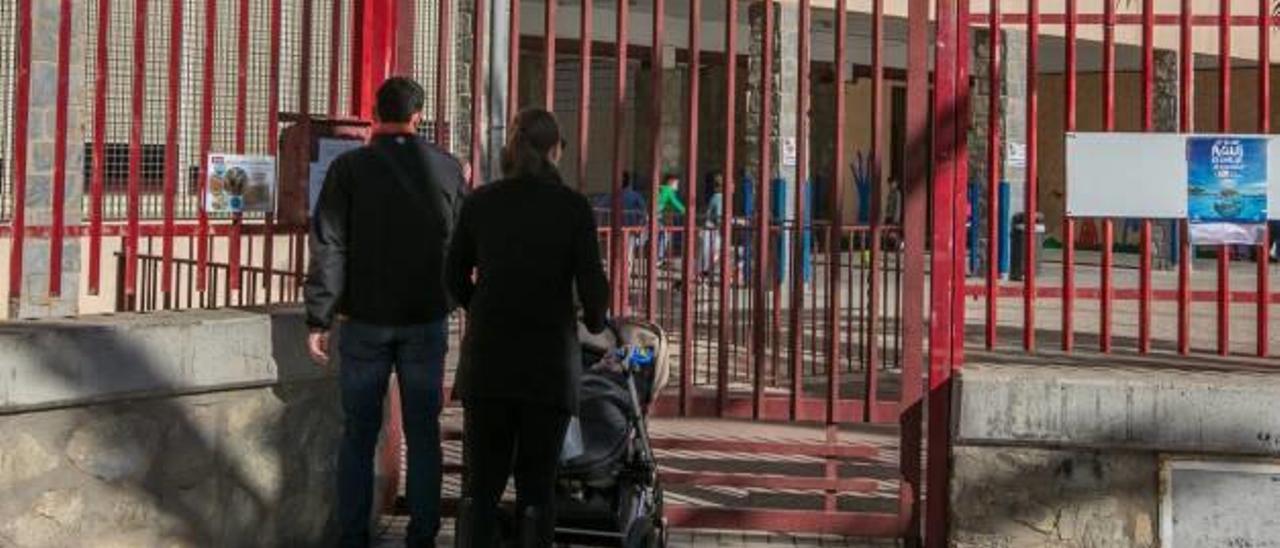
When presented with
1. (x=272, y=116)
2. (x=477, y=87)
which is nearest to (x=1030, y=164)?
(x=477, y=87)

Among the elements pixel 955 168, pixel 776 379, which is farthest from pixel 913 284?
pixel 776 379

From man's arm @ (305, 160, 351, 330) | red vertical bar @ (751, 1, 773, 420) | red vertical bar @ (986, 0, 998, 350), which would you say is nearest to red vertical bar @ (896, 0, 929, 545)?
red vertical bar @ (986, 0, 998, 350)

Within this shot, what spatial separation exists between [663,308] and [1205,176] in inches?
263

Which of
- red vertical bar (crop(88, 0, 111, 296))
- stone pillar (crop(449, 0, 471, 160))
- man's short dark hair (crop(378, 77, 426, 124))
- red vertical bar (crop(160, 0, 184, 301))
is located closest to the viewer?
man's short dark hair (crop(378, 77, 426, 124))

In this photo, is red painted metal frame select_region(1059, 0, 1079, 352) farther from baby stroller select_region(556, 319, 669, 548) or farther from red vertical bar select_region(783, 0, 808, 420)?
baby stroller select_region(556, 319, 669, 548)

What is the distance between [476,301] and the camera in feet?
16.0

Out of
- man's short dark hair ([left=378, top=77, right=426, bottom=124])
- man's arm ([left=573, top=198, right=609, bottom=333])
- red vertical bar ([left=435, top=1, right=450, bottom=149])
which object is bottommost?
man's arm ([left=573, top=198, right=609, bottom=333])

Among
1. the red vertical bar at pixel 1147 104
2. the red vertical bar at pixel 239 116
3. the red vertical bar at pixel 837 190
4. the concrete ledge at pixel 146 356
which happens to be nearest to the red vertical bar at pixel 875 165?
the red vertical bar at pixel 837 190

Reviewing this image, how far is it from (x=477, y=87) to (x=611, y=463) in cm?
203

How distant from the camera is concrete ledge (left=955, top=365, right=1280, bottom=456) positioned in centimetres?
553

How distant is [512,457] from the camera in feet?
16.4

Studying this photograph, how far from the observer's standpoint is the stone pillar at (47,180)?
229 inches

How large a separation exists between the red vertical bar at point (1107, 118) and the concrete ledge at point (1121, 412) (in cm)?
68

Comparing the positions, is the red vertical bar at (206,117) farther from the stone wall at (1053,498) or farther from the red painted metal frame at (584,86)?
the stone wall at (1053,498)
